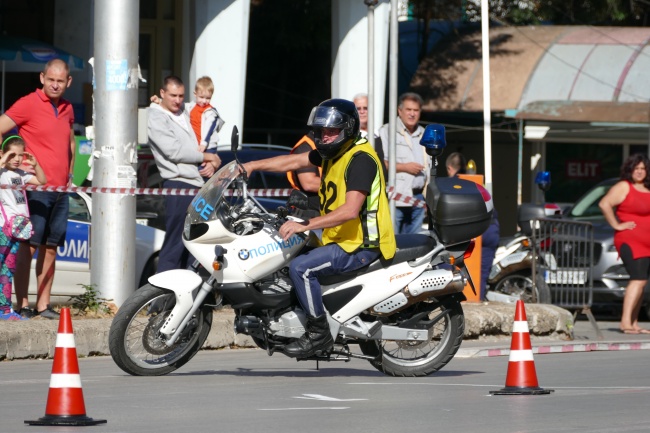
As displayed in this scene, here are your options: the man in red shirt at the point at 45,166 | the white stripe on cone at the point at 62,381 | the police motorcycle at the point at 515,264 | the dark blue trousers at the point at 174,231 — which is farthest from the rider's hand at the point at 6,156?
the police motorcycle at the point at 515,264

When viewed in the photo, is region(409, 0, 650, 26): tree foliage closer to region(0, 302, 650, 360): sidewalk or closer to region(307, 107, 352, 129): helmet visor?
region(0, 302, 650, 360): sidewalk

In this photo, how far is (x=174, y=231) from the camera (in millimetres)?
12703

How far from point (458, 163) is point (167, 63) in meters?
10.2

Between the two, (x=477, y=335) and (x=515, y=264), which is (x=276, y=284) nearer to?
(x=477, y=335)

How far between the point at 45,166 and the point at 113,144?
64cm

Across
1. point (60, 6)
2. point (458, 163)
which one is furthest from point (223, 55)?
point (458, 163)

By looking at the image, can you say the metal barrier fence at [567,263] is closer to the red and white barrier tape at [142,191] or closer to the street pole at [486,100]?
the red and white barrier tape at [142,191]

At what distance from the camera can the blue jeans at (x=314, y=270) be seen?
935 centimetres

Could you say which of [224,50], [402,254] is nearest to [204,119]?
[402,254]

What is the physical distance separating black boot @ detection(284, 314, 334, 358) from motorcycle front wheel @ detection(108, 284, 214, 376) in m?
0.62

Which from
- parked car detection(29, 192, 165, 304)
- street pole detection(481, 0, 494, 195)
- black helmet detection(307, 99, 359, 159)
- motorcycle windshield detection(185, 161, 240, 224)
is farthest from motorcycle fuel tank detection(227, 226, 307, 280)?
street pole detection(481, 0, 494, 195)

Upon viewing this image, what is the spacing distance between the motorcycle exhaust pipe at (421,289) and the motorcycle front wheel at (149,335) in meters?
1.15

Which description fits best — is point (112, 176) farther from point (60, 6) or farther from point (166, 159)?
point (60, 6)

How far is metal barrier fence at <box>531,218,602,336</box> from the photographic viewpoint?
15.0 metres
